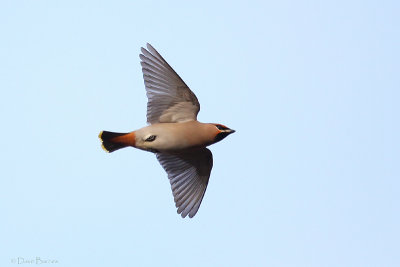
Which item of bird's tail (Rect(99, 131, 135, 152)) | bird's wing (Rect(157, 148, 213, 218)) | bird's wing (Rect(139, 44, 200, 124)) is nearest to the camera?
bird's tail (Rect(99, 131, 135, 152))

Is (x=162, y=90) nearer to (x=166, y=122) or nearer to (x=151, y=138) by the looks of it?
(x=166, y=122)

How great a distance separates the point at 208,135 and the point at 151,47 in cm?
129

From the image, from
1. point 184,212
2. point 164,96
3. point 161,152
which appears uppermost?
point 164,96

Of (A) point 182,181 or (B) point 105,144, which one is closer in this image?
(B) point 105,144

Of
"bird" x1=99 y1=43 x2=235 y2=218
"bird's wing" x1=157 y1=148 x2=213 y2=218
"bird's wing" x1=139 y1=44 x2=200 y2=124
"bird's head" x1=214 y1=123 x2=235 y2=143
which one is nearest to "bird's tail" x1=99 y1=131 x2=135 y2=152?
"bird" x1=99 y1=43 x2=235 y2=218

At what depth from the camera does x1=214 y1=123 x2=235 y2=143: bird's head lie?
1043cm

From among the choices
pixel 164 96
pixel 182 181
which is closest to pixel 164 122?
pixel 164 96

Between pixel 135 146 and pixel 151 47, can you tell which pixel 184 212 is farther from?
pixel 151 47

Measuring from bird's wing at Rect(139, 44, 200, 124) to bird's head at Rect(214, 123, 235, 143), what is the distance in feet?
1.25

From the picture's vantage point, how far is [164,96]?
10.4 metres

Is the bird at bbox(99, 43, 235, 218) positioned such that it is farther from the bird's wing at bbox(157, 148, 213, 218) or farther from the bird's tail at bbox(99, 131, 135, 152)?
the bird's wing at bbox(157, 148, 213, 218)

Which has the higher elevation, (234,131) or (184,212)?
(234,131)

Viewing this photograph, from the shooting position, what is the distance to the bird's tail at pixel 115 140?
33.2ft

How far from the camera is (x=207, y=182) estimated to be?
445 inches
